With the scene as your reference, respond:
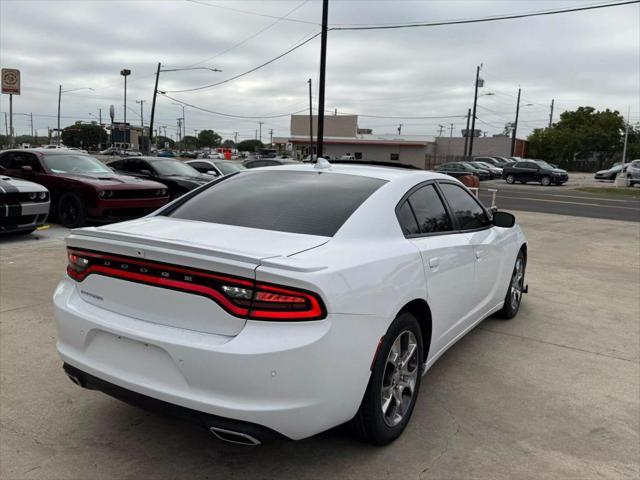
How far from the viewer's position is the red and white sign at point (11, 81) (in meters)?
19.0

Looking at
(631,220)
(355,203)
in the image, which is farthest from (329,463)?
(631,220)

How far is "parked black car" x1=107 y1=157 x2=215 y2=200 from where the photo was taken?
482 inches

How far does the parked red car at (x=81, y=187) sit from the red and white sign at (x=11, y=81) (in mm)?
9672

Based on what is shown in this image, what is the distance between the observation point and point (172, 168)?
13070mm

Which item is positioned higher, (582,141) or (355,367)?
(582,141)

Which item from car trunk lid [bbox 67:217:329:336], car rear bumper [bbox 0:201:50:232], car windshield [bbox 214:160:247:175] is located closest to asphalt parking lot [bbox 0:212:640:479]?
car trunk lid [bbox 67:217:329:336]

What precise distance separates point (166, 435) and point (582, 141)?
76.7 meters

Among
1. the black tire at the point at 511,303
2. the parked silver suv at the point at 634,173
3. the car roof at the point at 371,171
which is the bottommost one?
the black tire at the point at 511,303

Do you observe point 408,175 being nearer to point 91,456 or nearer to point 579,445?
point 579,445

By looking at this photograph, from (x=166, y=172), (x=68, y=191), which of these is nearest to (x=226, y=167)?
(x=166, y=172)

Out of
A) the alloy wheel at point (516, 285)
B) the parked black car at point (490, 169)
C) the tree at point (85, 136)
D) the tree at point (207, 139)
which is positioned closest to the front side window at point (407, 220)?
the alloy wheel at point (516, 285)

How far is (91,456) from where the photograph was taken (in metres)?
2.79

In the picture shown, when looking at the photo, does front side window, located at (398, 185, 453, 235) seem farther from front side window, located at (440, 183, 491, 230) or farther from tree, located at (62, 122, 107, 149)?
tree, located at (62, 122, 107, 149)

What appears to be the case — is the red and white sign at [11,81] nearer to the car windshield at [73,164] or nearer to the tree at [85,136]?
the car windshield at [73,164]
